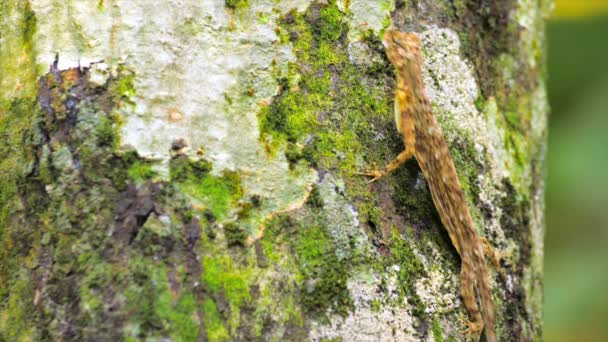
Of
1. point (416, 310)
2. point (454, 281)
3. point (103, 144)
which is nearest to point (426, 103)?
point (454, 281)

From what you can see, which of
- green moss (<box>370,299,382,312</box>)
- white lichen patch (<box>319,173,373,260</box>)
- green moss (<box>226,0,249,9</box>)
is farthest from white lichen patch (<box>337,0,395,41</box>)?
green moss (<box>370,299,382,312</box>)

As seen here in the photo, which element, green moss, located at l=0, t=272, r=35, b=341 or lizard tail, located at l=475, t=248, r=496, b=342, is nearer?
green moss, located at l=0, t=272, r=35, b=341

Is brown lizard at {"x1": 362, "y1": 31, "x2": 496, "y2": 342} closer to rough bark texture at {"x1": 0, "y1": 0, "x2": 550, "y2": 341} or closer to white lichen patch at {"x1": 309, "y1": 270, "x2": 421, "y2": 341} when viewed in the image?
rough bark texture at {"x1": 0, "y1": 0, "x2": 550, "y2": 341}

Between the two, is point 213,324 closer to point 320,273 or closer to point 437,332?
point 320,273

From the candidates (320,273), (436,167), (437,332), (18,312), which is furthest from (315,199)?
(18,312)

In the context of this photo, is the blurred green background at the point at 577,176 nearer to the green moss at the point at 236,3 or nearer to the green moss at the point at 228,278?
the green moss at the point at 236,3

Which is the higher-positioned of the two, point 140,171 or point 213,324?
point 140,171

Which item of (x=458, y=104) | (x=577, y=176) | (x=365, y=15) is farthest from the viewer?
(x=577, y=176)
